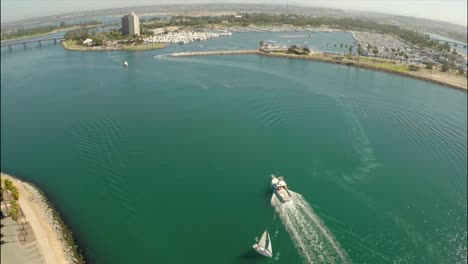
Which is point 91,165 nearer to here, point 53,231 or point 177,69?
point 53,231

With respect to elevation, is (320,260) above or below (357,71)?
below

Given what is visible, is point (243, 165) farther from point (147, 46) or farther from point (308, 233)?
point (147, 46)

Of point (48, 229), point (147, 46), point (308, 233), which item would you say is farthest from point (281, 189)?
point (147, 46)

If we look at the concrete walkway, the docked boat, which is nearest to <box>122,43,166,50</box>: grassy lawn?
the docked boat

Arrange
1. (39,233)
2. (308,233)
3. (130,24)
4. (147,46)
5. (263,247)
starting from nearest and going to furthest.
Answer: (263,247), (39,233), (308,233), (147,46), (130,24)

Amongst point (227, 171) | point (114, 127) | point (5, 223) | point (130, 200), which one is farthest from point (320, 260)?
point (114, 127)

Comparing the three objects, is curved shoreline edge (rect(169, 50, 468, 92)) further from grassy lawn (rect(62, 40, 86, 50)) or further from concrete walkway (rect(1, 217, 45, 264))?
concrete walkway (rect(1, 217, 45, 264))
